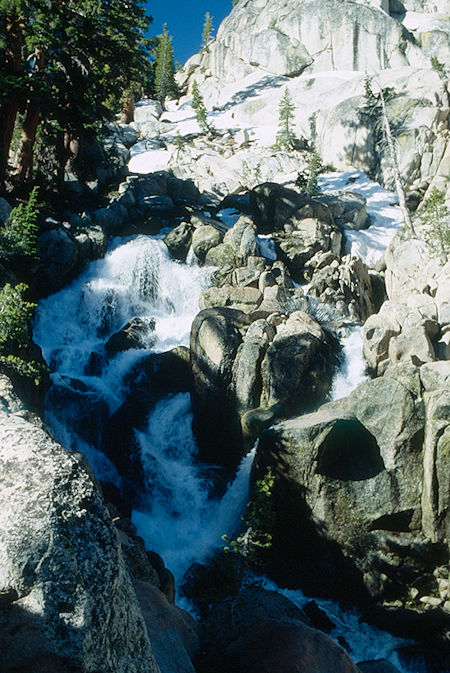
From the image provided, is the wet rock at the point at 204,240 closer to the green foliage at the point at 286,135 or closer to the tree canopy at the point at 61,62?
the tree canopy at the point at 61,62

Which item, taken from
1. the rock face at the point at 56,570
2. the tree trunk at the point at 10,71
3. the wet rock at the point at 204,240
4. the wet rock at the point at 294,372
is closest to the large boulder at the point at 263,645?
the rock face at the point at 56,570

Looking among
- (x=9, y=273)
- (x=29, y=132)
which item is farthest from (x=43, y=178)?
(x=9, y=273)

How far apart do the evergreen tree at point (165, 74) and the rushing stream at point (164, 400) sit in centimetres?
5506

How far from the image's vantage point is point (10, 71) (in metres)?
19.5

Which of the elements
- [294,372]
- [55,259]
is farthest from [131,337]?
[294,372]

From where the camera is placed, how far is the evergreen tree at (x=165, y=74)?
7288cm

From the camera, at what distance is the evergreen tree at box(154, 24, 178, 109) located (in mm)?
72875

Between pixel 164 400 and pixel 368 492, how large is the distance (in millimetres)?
10461

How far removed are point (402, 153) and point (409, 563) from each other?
127 ft

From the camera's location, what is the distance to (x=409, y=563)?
13703 millimetres

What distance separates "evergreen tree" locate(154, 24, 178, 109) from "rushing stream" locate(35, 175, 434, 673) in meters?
55.1

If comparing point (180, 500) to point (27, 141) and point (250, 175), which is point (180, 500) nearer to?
point (27, 141)

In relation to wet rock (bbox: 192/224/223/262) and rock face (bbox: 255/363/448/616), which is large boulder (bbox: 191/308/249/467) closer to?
rock face (bbox: 255/363/448/616)

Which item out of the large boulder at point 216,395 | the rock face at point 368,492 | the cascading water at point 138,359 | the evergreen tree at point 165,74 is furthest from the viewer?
the evergreen tree at point 165,74
